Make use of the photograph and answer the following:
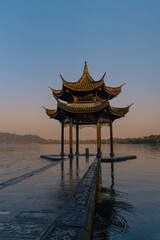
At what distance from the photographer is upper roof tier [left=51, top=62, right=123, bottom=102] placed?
2097 centimetres

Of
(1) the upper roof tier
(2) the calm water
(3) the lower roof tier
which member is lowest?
(2) the calm water

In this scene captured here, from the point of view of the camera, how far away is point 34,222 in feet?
12.5

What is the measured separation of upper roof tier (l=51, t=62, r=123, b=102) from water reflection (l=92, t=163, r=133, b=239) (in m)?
13.7

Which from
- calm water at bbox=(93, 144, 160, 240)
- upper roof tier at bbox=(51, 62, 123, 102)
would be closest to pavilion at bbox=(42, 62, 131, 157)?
upper roof tier at bbox=(51, 62, 123, 102)

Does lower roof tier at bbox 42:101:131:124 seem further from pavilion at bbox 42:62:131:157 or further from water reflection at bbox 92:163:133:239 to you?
water reflection at bbox 92:163:133:239

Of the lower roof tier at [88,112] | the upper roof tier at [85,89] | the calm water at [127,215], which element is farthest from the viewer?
the upper roof tier at [85,89]

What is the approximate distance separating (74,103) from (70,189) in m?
15.6

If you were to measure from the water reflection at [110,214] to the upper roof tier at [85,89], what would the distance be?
13.7 meters

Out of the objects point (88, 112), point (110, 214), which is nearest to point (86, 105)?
point (88, 112)

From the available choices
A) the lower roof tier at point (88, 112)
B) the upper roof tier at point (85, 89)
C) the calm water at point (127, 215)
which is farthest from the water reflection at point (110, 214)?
the upper roof tier at point (85, 89)

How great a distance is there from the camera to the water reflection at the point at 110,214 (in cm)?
438

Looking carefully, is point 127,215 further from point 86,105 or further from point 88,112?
point 86,105

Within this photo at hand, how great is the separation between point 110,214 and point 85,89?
16.8 meters

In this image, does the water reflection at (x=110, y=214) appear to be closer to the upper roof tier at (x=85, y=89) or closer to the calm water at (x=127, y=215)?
the calm water at (x=127, y=215)
